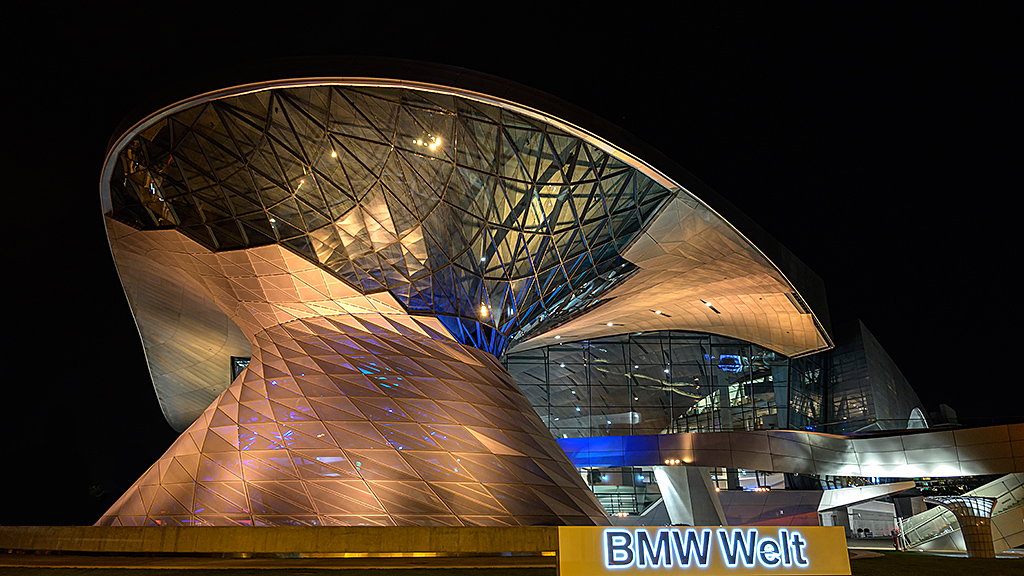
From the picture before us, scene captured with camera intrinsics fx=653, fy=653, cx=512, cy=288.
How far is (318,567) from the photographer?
10367 millimetres

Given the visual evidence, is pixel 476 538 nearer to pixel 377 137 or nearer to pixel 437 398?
pixel 437 398

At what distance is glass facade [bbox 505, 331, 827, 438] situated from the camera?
129ft

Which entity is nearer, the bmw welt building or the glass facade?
the bmw welt building

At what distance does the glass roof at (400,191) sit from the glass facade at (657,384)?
17217 millimetres

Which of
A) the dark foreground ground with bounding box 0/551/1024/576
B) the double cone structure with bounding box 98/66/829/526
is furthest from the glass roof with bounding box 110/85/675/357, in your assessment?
the dark foreground ground with bounding box 0/551/1024/576

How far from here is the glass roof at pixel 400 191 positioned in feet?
55.9

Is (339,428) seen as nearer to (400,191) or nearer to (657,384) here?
(400,191)

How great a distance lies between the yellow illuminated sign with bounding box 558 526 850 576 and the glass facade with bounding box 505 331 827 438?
1280 inches

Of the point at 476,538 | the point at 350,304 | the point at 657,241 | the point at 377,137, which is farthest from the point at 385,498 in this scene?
the point at 657,241

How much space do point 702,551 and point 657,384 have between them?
3390cm

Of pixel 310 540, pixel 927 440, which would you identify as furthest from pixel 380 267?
pixel 927 440

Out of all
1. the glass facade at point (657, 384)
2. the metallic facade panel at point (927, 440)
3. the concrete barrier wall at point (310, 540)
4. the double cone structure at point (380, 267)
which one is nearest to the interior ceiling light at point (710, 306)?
the double cone structure at point (380, 267)

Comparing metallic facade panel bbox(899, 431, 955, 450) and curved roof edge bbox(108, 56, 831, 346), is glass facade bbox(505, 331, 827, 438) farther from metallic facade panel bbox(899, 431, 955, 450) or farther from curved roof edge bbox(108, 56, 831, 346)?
curved roof edge bbox(108, 56, 831, 346)

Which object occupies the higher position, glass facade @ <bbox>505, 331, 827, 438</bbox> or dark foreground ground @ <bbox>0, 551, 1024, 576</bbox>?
glass facade @ <bbox>505, 331, 827, 438</bbox>
